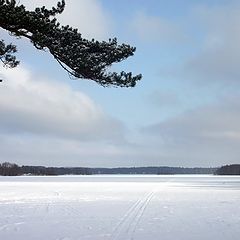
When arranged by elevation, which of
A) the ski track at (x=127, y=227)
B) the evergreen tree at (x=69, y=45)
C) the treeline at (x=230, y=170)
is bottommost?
the ski track at (x=127, y=227)

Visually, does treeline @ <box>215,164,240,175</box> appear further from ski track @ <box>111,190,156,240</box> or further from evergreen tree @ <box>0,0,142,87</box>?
evergreen tree @ <box>0,0,142,87</box>

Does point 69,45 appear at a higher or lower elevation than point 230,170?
lower

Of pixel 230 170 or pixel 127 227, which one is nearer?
pixel 127 227

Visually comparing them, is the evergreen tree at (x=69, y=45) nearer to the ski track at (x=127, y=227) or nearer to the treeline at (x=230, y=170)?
the ski track at (x=127, y=227)

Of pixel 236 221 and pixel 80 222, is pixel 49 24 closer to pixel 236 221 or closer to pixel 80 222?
pixel 80 222

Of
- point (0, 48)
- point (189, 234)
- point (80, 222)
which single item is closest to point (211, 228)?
point (189, 234)

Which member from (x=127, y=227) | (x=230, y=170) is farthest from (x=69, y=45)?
(x=230, y=170)

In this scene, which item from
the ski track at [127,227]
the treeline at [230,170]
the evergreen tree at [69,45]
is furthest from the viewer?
the treeline at [230,170]

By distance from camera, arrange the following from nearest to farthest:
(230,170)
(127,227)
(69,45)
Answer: (69,45) < (127,227) < (230,170)

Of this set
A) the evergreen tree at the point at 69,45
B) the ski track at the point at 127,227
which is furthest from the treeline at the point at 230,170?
the evergreen tree at the point at 69,45

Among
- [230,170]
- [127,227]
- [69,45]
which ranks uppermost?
[230,170]

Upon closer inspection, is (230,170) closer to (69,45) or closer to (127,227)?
(127,227)

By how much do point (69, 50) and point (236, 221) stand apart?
8863 mm

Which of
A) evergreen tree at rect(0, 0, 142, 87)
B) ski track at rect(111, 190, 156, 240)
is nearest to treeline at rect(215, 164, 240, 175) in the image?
ski track at rect(111, 190, 156, 240)
